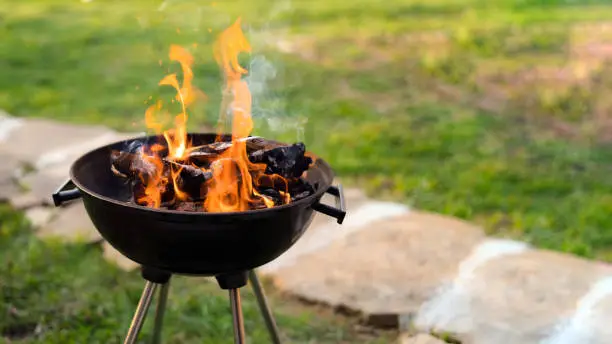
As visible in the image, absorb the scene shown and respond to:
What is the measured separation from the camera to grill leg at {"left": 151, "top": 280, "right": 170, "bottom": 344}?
2.30 m

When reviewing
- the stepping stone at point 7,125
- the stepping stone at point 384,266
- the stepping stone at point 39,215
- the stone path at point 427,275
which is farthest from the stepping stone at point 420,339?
the stepping stone at point 7,125

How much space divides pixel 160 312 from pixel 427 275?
1.27m

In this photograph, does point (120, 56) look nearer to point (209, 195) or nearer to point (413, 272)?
point (413, 272)

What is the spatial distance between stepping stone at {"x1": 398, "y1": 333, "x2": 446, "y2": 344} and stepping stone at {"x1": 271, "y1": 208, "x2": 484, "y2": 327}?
127 mm

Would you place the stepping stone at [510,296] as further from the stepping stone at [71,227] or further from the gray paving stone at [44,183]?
the gray paving stone at [44,183]

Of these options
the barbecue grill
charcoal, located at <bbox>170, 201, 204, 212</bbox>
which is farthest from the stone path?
charcoal, located at <bbox>170, 201, 204, 212</bbox>

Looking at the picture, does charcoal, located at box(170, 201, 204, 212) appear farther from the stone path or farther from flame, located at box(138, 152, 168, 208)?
the stone path

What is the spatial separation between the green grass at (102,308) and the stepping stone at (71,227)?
4.9 inches

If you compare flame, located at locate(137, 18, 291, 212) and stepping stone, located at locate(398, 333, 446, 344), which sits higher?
flame, located at locate(137, 18, 291, 212)

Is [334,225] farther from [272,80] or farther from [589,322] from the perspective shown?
[272,80]

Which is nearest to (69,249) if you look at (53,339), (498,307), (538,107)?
(53,339)

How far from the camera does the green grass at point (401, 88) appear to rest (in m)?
4.16

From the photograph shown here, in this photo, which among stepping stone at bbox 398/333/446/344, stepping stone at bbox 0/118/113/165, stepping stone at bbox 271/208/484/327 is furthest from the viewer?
stepping stone at bbox 0/118/113/165

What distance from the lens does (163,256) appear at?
5.99ft
